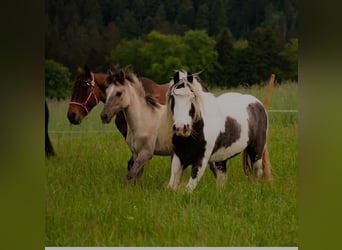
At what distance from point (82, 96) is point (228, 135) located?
Result: 0.51 metres

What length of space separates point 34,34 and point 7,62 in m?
0.12

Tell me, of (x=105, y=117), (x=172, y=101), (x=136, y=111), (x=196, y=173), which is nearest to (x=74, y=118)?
(x=105, y=117)

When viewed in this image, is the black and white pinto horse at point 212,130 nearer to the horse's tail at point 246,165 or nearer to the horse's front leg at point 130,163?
the horse's tail at point 246,165

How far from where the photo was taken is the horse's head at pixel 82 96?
85.1 inches

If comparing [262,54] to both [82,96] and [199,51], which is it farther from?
[82,96]

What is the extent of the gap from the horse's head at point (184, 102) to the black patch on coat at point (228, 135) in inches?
4.1

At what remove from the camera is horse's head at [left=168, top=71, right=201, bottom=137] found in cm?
210

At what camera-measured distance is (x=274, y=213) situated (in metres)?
2.12

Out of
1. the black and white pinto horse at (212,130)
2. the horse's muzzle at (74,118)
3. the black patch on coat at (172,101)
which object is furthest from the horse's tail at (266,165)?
the horse's muzzle at (74,118)

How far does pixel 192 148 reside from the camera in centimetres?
215

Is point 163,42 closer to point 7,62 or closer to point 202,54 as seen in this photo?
point 202,54

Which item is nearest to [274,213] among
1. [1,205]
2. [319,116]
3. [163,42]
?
[319,116]

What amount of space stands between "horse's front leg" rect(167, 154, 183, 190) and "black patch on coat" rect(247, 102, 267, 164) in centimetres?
25

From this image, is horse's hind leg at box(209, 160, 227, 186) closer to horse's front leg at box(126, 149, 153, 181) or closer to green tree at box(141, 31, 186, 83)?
horse's front leg at box(126, 149, 153, 181)
